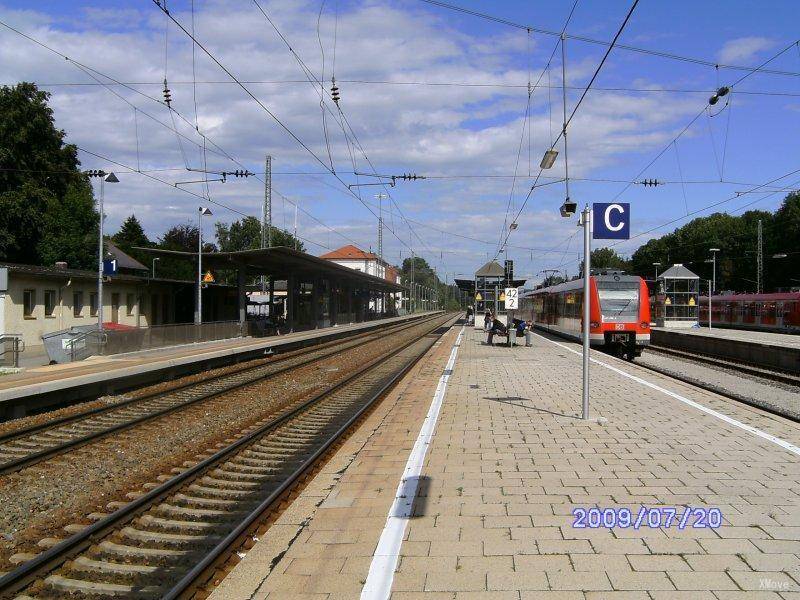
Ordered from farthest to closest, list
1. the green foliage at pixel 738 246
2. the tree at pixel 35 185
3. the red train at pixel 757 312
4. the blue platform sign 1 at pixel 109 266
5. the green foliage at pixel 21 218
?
the green foliage at pixel 738 246 < the tree at pixel 35 185 < the green foliage at pixel 21 218 < the red train at pixel 757 312 < the blue platform sign 1 at pixel 109 266

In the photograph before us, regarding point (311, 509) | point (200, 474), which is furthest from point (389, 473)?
point (200, 474)

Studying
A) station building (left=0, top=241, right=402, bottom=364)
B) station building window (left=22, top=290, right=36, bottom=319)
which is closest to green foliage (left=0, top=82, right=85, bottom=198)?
station building (left=0, top=241, right=402, bottom=364)

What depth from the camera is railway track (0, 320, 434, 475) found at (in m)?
8.82

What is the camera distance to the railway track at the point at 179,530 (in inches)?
181

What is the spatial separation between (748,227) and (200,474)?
262ft

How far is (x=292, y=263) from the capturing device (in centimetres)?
3725

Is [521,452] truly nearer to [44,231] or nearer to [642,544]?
[642,544]

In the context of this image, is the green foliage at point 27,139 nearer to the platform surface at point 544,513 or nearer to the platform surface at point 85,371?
the platform surface at point 85,371

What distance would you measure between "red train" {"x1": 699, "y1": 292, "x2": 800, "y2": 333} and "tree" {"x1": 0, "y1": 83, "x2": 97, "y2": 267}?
151 feet

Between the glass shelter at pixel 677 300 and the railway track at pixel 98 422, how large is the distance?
96.6 ft

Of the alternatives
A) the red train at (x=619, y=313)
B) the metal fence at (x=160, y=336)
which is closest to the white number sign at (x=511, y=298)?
the red train at (x=619, y=313)

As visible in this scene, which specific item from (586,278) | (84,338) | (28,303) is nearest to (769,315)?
(84,338)

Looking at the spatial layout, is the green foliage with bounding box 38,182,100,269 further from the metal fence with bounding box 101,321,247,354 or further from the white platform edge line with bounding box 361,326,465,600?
the white platform edge line with bounding box 361,326,465,600
